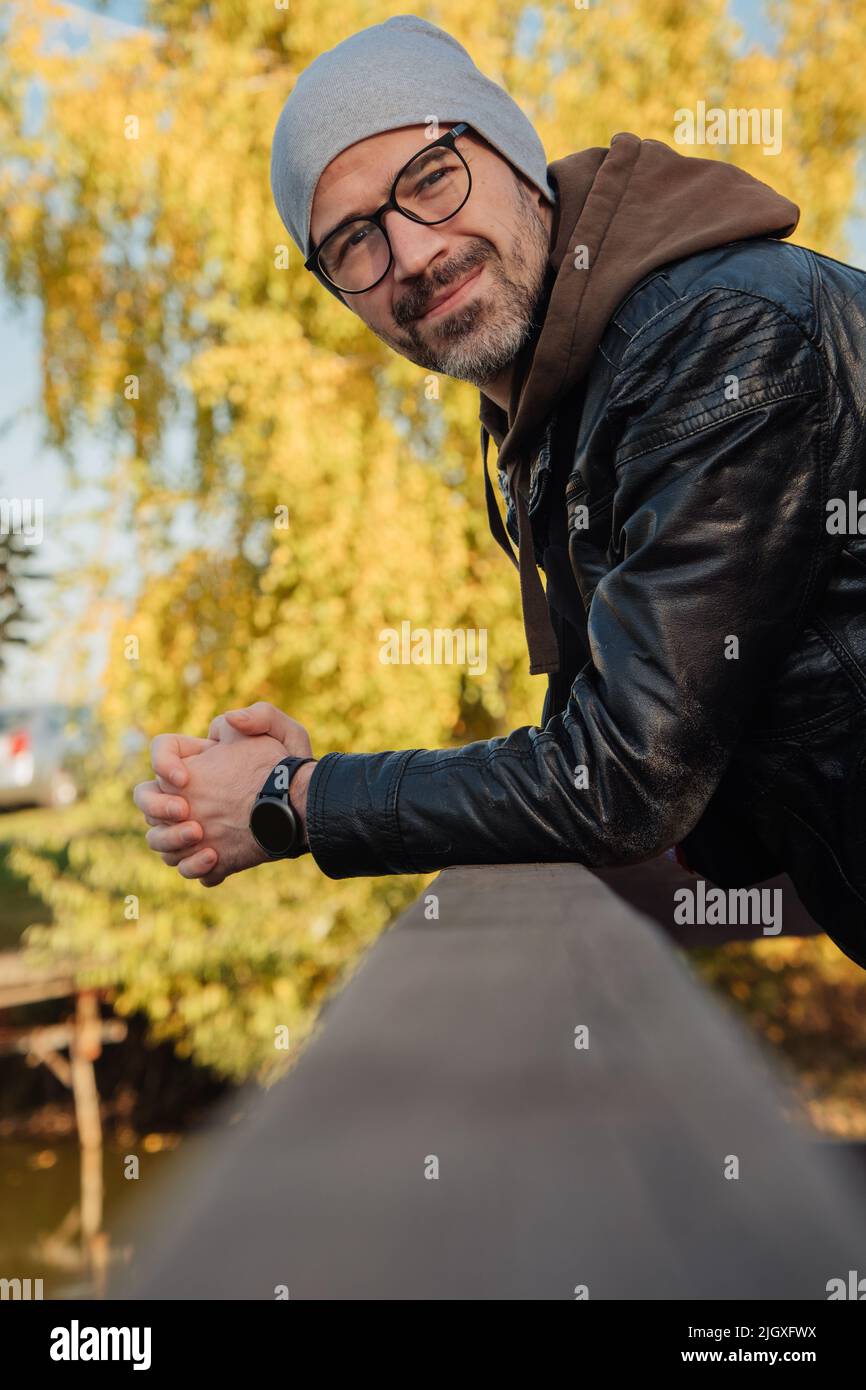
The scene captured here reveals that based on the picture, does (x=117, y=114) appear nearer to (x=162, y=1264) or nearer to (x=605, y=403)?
(x=605, y=403)

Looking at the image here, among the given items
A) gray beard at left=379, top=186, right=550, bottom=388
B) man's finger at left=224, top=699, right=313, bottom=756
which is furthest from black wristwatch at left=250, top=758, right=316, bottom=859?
gray beard at left=379, top=186, right=550, bottom=388

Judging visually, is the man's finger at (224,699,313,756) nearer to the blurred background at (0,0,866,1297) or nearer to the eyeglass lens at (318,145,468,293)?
the eyeglass lens at (318,145,468,293)

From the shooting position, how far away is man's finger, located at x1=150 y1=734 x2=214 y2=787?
1.47m

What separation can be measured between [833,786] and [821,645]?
0.13m

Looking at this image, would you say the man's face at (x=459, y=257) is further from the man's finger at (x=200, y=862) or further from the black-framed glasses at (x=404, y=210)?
the man's finger at (x=200, y=862)

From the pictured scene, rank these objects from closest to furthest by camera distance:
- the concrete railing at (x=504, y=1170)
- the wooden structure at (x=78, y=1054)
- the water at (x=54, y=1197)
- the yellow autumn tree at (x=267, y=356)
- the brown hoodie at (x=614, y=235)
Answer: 1. the concrete railing at (x=504, y=1170)
2. the brown hoodie at (x=614, y=235)
3. the yellow autumn tree at (x=267, y=356)
4. the water at (x=54, y=1197)
5. the wooden structure at (x=78, y=1054)

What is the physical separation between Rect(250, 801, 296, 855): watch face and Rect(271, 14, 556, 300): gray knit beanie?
0.65 meters

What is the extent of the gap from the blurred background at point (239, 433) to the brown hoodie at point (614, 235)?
487cm

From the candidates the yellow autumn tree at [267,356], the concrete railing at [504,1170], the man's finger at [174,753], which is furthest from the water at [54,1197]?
the concrete railing at [504,1170]

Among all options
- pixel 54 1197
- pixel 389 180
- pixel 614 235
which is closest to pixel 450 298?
pixel 389 180

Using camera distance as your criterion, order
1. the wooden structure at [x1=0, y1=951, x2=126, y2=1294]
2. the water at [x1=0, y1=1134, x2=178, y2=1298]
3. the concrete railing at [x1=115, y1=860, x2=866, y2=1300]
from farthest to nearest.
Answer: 1. the wooden structure at [x1=0, y1=951, x2=126, y2=1294]
2. the water at [x1=0, y1=1134, x2=178, y2=1298]
3. the concrete railing at [x1=115, y1=860, x2=866, y2=1300]

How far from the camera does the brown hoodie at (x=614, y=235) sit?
50.0 inches

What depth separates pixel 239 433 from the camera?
270 inches
